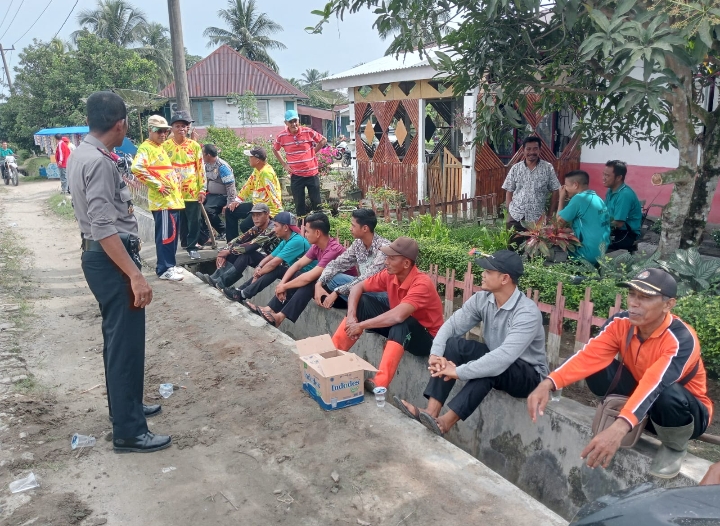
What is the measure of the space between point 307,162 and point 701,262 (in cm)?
548

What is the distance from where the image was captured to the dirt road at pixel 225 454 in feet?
9.12

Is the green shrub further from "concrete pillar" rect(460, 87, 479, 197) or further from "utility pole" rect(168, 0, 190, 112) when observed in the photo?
"utility pole" rect(168, 0, 190, 112)

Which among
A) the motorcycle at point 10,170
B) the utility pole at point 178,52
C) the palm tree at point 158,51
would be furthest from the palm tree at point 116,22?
the utility pole at point 178,52

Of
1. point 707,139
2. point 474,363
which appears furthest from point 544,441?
point 707,139

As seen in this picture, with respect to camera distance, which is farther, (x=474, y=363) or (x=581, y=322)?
(x=581, y=322)

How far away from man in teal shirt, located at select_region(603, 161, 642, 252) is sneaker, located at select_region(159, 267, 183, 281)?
5.08m

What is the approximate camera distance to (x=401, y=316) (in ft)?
13.4

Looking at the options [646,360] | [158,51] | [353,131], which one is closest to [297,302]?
[646,360]

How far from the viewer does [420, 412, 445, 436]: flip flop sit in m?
3.36

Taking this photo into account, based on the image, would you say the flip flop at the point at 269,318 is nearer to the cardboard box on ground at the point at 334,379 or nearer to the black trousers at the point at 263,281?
the black trousers at the point at 263,281

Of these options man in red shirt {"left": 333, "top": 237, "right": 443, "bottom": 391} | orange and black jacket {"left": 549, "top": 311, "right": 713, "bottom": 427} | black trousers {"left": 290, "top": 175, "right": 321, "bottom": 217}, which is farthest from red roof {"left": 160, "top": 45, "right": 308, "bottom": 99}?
orange and black jacket {"left": 549, "top": 311, "right": 713, "bottom": 427}

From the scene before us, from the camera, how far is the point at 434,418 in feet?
11.2

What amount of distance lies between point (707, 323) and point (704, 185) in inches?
74.9

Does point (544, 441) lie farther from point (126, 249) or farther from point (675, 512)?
point (126, 249)
